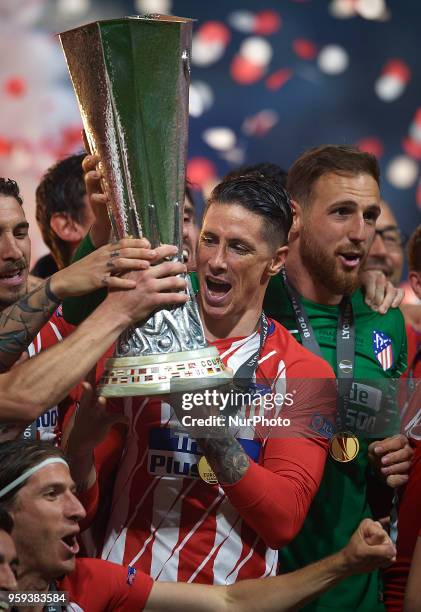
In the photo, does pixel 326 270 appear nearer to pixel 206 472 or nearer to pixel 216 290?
pixel 216 290

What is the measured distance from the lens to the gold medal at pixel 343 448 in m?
2.57

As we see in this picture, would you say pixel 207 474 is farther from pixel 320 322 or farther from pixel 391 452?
pixel 320 322

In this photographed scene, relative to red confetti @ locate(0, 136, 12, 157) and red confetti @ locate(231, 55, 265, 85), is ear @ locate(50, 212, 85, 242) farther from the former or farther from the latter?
red confetti @ locate(231, 55, 265, 85)

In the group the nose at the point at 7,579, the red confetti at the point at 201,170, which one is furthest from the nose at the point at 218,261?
the red confetti at the point at 201,170

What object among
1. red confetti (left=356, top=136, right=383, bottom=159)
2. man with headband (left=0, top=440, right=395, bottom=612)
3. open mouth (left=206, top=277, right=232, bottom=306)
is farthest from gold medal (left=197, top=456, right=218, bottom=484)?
red confetti (left=356, top=136, right=383, bottom=159)

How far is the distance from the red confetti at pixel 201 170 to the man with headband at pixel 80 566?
2969 mm

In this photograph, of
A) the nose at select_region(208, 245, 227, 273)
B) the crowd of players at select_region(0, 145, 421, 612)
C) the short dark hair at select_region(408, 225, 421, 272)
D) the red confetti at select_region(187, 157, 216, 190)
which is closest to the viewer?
the crowd of players at select_region(0, 145, 421, 612)

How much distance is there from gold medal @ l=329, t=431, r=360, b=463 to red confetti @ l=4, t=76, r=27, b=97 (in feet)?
9.39

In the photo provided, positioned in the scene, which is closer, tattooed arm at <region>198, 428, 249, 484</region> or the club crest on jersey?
tattooed arm at <region>198, 428, 249, 484</region>

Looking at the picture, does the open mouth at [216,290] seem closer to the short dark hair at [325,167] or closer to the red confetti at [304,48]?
the short dark hair at [325,167]

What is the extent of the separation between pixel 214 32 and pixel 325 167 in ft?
7.44

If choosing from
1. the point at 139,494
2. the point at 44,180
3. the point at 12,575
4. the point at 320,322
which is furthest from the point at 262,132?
the point at 12,575

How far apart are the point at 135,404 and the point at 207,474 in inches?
9.6

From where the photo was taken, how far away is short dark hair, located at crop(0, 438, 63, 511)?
2.08 m
